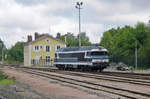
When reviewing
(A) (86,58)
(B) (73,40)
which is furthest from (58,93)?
(B) (73,40)

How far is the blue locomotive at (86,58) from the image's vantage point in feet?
113

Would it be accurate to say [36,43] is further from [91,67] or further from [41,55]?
[91,67]

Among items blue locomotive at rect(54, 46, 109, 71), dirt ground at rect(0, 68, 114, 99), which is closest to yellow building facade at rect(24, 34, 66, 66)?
blue locomotive at rect(54, 46, 109, 71)

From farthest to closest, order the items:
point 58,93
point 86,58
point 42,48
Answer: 1. point 42,48
2. point 86,58
3. point 58,93

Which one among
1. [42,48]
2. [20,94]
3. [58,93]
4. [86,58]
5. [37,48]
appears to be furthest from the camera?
[37,48]

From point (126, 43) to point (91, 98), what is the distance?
1877 inches

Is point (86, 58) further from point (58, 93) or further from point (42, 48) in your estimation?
point (42, 48)

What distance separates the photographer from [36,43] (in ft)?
243

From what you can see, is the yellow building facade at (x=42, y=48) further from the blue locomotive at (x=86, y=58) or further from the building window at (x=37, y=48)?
the blue locomotive at (x=86, y=58)

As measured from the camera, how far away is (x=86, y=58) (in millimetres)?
35531

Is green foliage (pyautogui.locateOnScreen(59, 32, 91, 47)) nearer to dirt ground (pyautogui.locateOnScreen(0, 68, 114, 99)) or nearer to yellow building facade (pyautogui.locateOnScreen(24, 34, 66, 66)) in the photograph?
yellow building facade (pyautogui.locateOnScreen(24, 34, 66, 66))

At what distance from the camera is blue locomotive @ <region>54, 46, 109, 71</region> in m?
34.4

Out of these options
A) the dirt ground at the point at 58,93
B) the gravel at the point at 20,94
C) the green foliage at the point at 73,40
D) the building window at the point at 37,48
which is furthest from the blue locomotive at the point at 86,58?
the green foliage at the point at 73,40

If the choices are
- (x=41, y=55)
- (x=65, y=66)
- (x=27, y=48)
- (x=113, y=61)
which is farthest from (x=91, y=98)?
(x=27, y=48)
